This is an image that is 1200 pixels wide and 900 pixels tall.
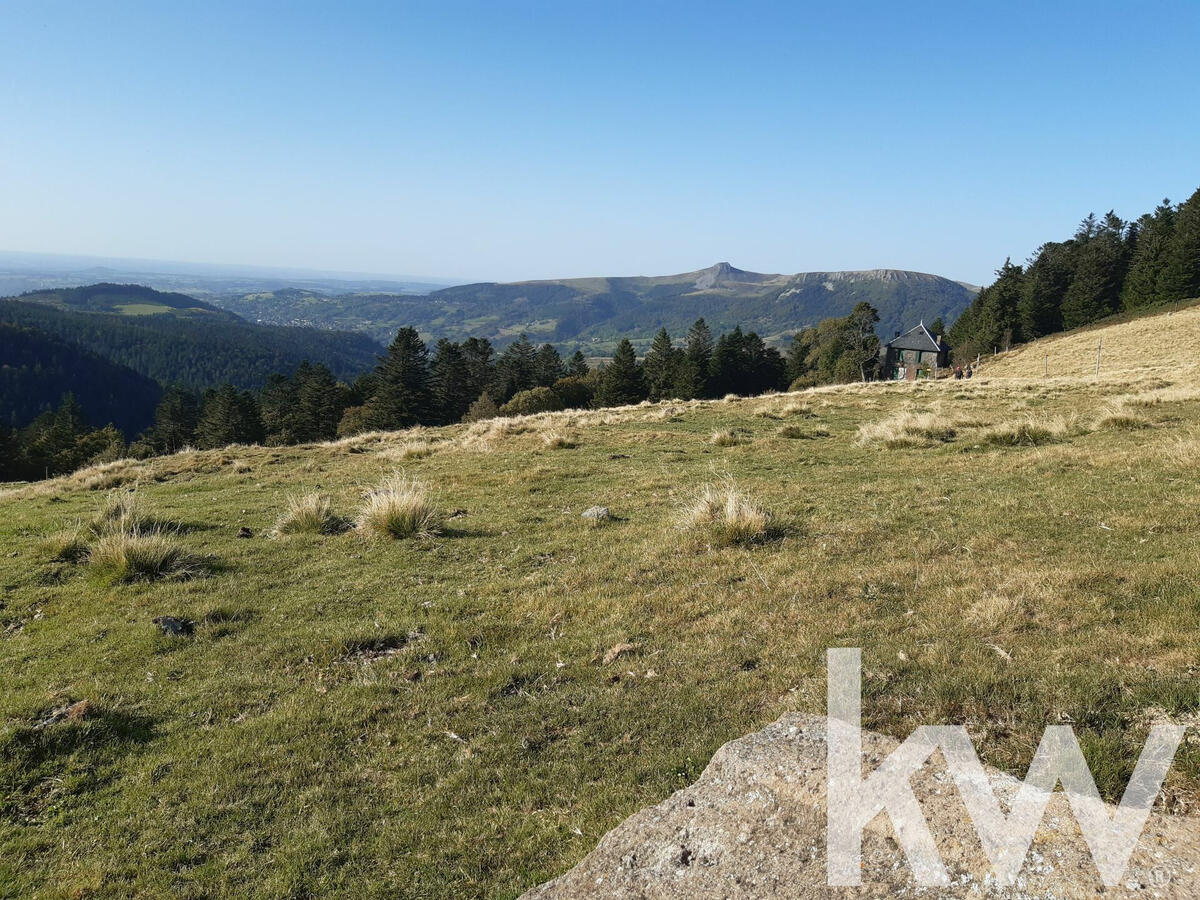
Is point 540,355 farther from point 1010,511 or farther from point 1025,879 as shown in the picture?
point 1025,879

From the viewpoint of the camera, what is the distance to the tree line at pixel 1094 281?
6519 centimetres

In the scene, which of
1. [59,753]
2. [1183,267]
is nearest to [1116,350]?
[1183,267]

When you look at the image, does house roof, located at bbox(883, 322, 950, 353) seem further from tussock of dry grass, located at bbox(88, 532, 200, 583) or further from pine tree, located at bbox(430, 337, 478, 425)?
tussock of dry grass, located at bbox(88, 532, 200, 583)

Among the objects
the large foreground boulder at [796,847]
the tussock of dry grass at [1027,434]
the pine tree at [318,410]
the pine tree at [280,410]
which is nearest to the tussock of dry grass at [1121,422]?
the tussock of dry grass at [1027,434]

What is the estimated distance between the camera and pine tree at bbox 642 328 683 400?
84.2m

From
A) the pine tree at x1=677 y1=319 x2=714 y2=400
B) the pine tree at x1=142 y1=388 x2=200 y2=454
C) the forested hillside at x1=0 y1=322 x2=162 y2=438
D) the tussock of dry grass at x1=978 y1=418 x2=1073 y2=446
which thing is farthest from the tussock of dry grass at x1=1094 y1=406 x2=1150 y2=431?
the forested hillside at x1=0 y1=322 x2=162 y2=438

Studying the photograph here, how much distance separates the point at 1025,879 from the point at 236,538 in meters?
11.3

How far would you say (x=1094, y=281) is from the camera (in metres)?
76.1

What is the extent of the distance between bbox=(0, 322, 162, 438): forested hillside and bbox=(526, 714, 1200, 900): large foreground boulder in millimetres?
183689

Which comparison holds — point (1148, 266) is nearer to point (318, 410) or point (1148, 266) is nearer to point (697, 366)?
point (697, 366)

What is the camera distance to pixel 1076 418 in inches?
618

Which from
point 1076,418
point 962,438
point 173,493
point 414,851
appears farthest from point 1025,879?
point 173,493

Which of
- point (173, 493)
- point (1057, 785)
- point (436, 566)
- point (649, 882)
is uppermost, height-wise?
point (1057, 785)

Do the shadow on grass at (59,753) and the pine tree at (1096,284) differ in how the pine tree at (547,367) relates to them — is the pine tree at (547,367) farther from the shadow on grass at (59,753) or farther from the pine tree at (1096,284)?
the shadow on grass at (59,753)
